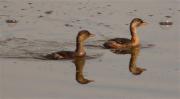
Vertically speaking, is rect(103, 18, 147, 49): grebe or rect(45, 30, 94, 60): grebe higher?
rect(45, 30, 94, 60): grebe

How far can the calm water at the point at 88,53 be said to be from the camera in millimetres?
12969

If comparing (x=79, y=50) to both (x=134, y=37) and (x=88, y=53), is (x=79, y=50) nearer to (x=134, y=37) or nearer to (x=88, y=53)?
(x=88, y=53)

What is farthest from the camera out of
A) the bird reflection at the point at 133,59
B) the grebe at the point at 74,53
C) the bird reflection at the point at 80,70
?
the grebe at the point at 74,53

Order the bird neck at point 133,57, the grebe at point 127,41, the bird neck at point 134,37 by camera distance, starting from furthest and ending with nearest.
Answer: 1. the bird neck at point 134,37
2. the grebe at point 127,41
3. the bird neck at point 133,57

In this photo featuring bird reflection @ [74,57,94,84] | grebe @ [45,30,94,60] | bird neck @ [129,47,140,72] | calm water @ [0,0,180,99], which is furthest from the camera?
grebe @ [45,30,94,60]

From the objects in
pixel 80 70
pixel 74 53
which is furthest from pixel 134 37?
pixel 80 70

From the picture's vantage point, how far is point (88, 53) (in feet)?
56.7

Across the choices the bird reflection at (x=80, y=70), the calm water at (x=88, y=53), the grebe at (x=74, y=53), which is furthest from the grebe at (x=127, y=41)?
the bird reflection at (x=80, y=70)

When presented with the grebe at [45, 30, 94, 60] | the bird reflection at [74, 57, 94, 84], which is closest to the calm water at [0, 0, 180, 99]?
the bird reflection at [74, 57, 94, 84]

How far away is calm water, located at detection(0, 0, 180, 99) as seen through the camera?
13.0m

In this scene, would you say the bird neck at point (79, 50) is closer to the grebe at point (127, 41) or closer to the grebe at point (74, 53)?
the grebe at point (74, 53)

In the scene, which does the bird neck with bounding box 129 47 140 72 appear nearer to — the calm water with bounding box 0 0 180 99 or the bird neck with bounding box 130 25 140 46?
the calm water with bounding box 0 0 180 99

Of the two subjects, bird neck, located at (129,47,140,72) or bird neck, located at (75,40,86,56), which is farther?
bird neck, located at (75,40,86,56)

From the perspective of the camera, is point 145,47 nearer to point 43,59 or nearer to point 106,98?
point 43,59
